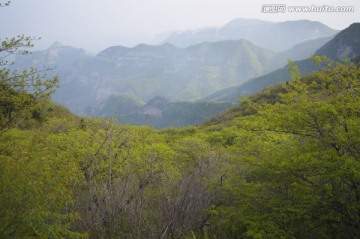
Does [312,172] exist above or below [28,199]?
below

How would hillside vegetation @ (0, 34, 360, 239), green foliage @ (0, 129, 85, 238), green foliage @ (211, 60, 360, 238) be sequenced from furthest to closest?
1. green foliage @ (211, 60, 360, 238)
2. hillside vegetation @ (0, 34, 360, 239)
3. green foliage @ (0, 129, 85, 238)

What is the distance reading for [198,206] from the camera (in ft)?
35.7

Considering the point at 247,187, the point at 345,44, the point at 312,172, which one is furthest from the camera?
the point at 345,44

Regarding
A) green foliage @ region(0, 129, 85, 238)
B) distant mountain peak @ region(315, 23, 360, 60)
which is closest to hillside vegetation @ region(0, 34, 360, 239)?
green foliage @ region(0, 129, 85, 238)

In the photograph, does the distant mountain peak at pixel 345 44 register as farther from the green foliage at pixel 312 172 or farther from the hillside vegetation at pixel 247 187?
the hillside vegetation at pixel 247 187

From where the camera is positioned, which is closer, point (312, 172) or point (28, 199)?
point (28, 199)

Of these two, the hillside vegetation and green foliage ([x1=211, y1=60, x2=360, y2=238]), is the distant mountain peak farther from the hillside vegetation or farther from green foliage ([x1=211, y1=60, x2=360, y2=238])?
the hillside vegetation

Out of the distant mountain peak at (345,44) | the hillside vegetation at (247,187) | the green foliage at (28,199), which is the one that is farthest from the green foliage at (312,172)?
the distant mountain peak at (345,44)

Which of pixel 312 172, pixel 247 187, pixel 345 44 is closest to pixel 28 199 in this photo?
pixel 247 187

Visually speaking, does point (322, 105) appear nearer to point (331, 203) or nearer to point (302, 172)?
point (302, 172)

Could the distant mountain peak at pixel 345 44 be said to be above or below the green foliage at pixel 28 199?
below

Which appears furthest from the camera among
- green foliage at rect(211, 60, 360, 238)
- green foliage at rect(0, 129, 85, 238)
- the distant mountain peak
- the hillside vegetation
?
the distant mountain peak

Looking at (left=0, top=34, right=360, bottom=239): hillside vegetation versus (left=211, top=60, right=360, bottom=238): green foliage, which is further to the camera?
(left=211, top=60, right=360, bottom=238): green foliage

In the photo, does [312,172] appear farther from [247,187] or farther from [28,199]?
[28,199]
